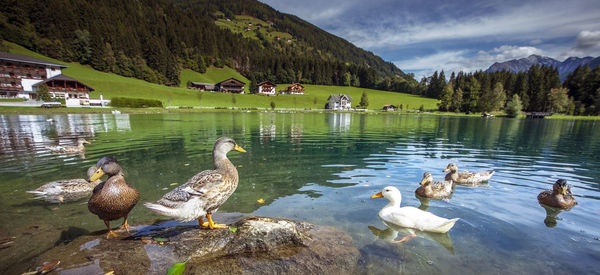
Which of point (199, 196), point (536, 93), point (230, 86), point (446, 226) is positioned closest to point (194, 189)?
point (199, 196)

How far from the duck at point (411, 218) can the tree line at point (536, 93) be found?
11297cm

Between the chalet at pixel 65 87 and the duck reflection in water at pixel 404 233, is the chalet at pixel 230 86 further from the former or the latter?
the duck reflection in water at pixel 404 233

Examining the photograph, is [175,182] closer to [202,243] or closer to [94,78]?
[202,243]

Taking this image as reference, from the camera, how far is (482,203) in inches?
347

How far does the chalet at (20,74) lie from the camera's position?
2744 inches

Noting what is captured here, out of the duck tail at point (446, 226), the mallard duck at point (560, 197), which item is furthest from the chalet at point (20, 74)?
the mallard duck at point (560, 197)

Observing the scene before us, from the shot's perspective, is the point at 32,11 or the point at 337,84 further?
the point at 337,84

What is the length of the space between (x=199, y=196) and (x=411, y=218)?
5.74 meters

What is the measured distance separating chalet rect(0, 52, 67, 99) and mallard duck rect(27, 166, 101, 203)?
91635 mm

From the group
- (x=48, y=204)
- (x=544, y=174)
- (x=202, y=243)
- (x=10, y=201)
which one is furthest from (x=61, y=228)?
(x=544, y=174)

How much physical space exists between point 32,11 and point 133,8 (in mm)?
70089

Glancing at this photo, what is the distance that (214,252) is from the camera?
4746mm

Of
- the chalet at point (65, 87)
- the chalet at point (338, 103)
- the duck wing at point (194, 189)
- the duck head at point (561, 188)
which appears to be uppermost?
the chalet at point (65, 87)

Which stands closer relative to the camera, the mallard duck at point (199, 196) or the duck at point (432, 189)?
the mallard duck at point (199, 196)
